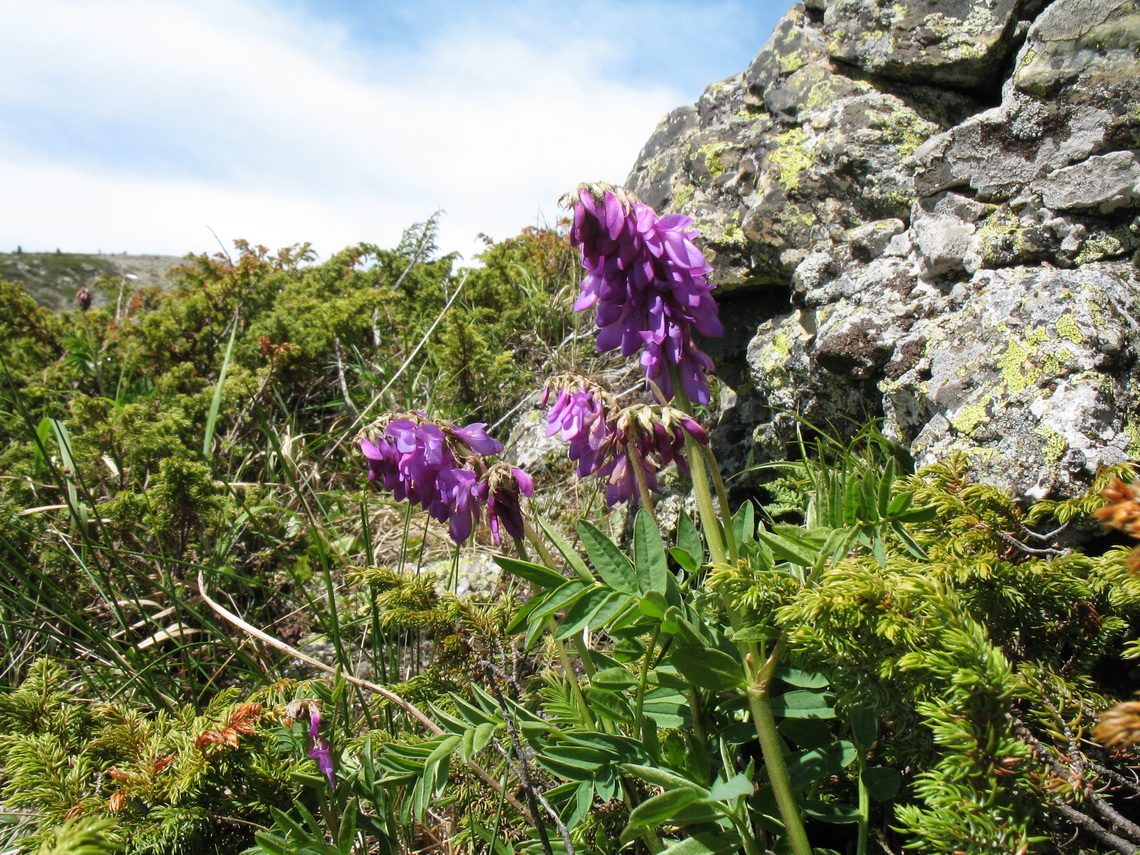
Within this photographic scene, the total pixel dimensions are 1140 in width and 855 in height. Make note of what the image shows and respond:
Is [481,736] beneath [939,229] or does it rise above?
beneath

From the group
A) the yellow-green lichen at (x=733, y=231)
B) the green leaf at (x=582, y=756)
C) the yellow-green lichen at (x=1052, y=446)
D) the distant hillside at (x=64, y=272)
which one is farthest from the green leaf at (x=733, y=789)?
the distant hillside at (x=64, y=272)

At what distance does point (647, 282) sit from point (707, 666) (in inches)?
36.9

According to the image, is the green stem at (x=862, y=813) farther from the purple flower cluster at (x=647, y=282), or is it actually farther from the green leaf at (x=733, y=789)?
the purple flower cluster at (x=647, y=282)

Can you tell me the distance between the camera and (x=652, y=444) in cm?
201

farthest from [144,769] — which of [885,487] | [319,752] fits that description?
[885,487]

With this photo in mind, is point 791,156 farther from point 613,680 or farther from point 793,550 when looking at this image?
point 613,680

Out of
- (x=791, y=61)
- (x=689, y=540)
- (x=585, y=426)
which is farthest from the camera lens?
(x=791, y=61)

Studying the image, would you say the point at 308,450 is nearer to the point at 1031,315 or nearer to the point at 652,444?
the point at 652,444

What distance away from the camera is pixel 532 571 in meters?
1.71

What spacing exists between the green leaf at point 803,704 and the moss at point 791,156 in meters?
2.33

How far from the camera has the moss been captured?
3.29 m

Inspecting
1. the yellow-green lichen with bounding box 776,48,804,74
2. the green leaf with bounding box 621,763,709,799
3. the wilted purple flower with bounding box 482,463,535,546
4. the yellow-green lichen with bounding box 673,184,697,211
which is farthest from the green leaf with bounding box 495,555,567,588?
the yellow-green lichen with bounding box 776,48,804,74

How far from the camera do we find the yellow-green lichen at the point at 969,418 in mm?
2176

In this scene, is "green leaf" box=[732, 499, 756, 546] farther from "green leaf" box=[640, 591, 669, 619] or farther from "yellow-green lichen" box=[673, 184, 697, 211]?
"yellow-green lichen" box=[673, 184, 697, 211]
